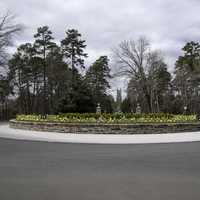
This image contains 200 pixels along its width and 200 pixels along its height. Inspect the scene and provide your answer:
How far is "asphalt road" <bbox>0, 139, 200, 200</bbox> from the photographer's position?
6.39 meters

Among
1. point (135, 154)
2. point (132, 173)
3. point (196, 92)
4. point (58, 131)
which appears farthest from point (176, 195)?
point (196, 92)

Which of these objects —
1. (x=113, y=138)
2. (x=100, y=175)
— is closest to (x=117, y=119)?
(x=113, y=138)

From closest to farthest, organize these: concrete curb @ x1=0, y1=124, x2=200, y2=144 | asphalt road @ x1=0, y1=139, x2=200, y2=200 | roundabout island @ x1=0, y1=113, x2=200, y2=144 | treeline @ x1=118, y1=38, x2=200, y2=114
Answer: asphalt road @ x1=0, y1=139, x2=200, y2=200, concrete curb @ x1=0, y1=124, x2=200, y2=144, roundabout island @ x1=0, y1=113, x2=200, y2=144, treeline @ x1=118, y1=38, x2=200, y2=114

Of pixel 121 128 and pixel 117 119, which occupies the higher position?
pixel 117 119

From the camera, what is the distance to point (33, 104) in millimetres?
63156

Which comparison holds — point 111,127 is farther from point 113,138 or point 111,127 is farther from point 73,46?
point 73,46

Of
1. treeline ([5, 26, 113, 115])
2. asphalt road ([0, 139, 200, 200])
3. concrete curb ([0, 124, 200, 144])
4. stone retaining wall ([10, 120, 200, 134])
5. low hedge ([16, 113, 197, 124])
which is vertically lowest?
asphalt road ([0, 139, 200, 200])

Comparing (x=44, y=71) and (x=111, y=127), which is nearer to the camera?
(x=111, y=127)

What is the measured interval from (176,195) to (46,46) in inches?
2103

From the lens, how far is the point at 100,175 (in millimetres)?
8328

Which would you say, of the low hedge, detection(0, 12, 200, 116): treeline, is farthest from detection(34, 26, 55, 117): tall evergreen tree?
the low hedge

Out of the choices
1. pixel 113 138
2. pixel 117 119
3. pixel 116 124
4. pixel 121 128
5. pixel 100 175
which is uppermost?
pixel 117 119

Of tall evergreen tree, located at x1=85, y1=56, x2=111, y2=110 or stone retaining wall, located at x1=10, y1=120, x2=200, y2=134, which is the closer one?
stone retaining wall, located at x1=10, y1=120, x2=200, y2=134

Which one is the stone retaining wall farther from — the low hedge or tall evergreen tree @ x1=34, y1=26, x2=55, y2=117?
tall evergreen tree @ x1=34, y1=26, x2=55, y2=117
